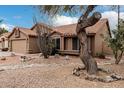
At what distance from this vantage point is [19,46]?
25641 mm

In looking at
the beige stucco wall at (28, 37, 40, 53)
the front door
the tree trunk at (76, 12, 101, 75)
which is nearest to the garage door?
the beige stucco wall at (28, 37, 40, 53)

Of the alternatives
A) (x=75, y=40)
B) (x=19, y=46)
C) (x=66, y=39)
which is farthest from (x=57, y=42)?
(x=19, y=46)

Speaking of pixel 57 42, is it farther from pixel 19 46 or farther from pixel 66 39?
pixel 19 46

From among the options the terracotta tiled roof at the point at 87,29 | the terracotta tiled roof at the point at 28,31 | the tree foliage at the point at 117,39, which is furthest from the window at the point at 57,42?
the tree foliage at the point at 117,39

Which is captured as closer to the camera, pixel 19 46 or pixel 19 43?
pixel 19 46

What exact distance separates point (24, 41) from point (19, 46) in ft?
3.67

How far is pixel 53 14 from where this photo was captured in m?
10.9

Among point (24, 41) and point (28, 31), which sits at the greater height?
point (28, 31)

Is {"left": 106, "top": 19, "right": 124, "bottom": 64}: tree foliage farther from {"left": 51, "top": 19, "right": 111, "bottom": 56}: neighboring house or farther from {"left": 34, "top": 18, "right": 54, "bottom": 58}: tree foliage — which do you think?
{"left": 51, "top": 19, "right": 111, "bottom": 56}: neighboring house

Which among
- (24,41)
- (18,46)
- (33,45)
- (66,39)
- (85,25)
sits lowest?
(18,46)

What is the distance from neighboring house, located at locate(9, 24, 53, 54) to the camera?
24017 mm

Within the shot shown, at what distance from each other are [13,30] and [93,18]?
18.7 m

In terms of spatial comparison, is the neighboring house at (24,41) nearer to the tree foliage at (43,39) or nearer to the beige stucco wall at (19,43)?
the beige stucco wall at (19,43)

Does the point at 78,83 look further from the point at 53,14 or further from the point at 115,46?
the point at 115,46
